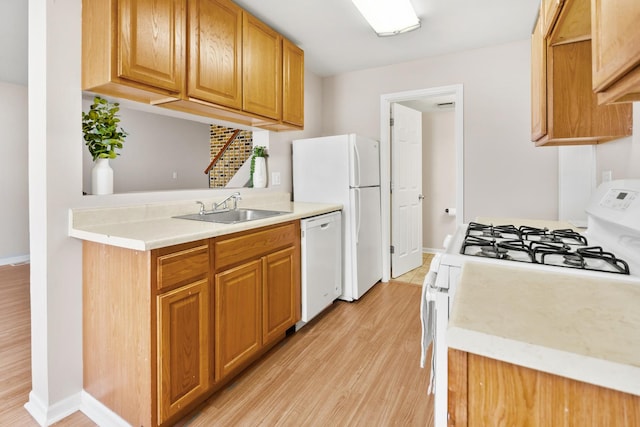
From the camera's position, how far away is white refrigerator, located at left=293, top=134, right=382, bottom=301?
296 centimetres

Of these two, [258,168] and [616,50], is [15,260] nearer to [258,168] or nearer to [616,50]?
[258,168]

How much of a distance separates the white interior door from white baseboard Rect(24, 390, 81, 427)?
2.89 m

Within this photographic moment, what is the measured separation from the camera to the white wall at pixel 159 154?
17.0 feet

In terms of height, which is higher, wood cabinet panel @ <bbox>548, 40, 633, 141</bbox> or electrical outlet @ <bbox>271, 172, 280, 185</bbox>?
wood cabinet panel @ <bbox>548, 40, 633, 141</bbox>

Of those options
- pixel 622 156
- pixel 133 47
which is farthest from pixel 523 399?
pixel 133 47

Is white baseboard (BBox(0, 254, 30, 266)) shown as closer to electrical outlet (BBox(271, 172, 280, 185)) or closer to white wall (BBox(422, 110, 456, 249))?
electrical outlet (BBox(271, 172, 280, 185))

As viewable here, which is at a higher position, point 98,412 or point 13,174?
point 13,174

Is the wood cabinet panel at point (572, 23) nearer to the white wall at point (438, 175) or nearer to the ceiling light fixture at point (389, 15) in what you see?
the ceiling light fixture at point (389, 15)

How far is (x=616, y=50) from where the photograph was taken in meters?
0.70

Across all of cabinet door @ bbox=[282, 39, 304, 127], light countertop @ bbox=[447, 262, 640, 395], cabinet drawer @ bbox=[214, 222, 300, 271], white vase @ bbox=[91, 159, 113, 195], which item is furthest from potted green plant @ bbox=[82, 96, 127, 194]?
light countertop @ bbox=[447, 262, 640, 395]

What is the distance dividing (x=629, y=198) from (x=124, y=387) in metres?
2.18

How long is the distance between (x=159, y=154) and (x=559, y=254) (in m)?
5.82

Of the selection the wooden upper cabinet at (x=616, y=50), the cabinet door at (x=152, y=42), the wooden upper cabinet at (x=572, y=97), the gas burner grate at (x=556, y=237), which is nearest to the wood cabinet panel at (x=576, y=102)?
the wooden upper cabinet at (x=572, y=97)

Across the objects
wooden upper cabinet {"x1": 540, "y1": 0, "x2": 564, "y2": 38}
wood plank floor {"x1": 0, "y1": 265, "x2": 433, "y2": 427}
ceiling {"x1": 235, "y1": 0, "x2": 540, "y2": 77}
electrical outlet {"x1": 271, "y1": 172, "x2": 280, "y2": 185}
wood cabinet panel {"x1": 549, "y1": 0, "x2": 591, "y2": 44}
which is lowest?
wood plank floor {"x1": 0, "y1": 265, "x2": 433, "y2": 427}
